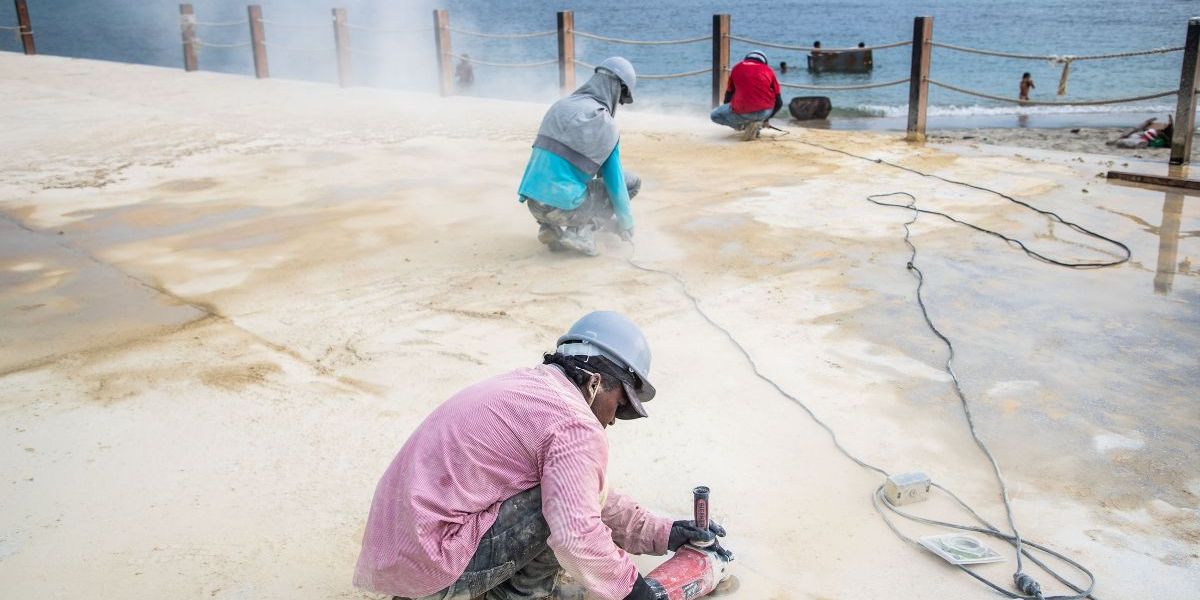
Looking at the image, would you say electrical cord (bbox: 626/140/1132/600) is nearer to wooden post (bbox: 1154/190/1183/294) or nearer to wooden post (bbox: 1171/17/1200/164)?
wooden post (bbox: 1154/190/1183/294)

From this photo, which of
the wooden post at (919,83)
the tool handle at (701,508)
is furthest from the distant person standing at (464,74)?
the tool handle at (701,508)

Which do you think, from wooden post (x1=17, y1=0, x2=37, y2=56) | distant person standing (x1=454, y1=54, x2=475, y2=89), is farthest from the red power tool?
wooden post (x1=17, y1=0, x2=37, y2=56)

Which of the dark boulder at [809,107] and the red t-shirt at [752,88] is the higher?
the red t-shirt at [752,88]

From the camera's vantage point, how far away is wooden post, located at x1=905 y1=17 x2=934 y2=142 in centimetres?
1091

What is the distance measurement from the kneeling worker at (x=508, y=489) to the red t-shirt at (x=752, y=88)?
28.7 ft

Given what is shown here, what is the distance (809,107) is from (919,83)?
7075 millimetres

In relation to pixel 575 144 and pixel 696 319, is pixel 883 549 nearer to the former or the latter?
pixel 696 319

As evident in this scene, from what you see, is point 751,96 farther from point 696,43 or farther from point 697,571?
point 696,43

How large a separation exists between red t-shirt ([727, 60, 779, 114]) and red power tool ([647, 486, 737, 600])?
337 inches

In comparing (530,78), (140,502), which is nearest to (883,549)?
(140,502)

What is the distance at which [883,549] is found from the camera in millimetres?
3201

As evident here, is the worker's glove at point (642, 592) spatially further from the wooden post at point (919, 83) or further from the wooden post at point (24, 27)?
the wooden post at point (24, 27)

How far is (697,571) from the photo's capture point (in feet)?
9.28

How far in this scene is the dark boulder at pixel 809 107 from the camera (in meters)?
17.9
